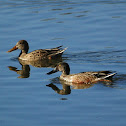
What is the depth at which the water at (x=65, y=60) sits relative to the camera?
401 inches

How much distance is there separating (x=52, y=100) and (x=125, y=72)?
295 cm

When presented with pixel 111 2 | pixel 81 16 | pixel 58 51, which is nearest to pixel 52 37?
pixel 58 51

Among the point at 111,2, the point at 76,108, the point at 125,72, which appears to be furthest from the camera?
the point at 111,2

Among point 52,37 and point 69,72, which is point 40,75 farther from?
point 52,37

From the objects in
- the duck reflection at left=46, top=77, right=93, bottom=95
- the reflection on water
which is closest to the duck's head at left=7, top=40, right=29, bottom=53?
the reflection on water

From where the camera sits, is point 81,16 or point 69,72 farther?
point 81,16

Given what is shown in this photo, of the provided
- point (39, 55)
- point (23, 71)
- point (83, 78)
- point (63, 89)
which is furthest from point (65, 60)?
point (63, 89)

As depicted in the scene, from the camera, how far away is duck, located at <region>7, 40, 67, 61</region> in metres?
16.0

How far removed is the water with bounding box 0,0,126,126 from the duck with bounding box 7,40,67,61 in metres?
0.32

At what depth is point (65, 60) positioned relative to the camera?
15766 millimetres

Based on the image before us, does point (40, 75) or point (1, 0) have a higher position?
point (1, 0)

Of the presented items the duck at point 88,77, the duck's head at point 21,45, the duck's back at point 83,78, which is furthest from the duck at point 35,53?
the duck's back at point 83,78

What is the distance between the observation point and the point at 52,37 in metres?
17.8

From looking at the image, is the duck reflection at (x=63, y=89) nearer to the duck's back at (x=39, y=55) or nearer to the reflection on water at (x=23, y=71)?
the reflection on water at (x=23, y=71)
